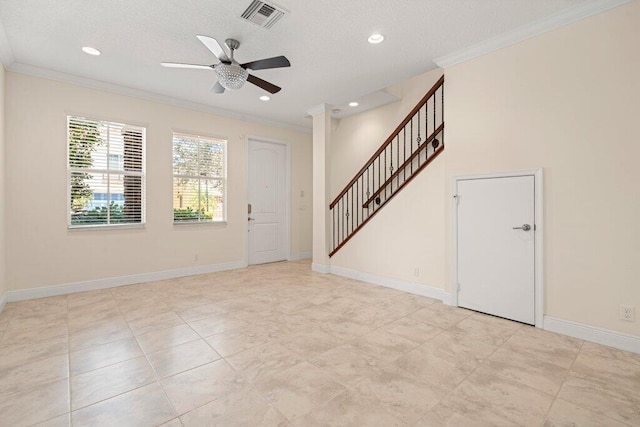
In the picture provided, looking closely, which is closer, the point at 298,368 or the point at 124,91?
the point at 298,368

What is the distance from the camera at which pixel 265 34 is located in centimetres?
312

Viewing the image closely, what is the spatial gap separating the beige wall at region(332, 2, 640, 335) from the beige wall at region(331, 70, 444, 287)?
19 centimetres

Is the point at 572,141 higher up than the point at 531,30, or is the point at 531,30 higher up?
the point at 531,30

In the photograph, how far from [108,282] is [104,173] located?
1637 millimetres

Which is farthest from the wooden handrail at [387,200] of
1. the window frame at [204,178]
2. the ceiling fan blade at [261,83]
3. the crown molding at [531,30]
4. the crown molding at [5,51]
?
the crown molding at [5,51]

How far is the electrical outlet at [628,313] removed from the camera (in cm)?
251

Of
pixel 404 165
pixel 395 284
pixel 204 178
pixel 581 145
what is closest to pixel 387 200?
pixel 404 165

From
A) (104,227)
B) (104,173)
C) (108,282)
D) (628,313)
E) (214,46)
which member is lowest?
(108,282)

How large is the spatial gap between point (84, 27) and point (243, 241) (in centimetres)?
395

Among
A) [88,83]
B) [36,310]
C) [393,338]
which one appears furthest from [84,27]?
[393,338]

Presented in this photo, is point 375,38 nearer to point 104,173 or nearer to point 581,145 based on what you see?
point 581,145

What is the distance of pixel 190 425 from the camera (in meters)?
1.64

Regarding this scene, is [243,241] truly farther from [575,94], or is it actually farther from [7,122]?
[575,94]

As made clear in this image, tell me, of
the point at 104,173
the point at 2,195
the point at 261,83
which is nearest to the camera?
the point at 261,83
